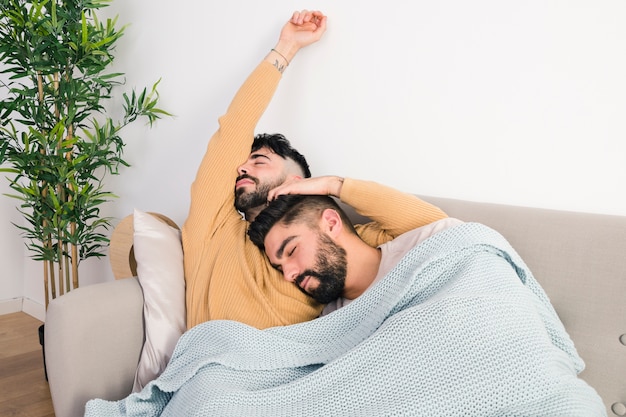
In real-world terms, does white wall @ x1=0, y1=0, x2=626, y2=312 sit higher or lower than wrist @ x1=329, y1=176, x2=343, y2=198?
higher

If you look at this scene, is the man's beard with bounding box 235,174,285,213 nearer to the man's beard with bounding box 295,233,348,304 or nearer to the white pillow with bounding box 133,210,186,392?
the white pillow with bounding box 133,210,186,392

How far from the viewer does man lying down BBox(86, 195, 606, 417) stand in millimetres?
1066

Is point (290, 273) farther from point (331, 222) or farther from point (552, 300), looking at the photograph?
point (552, 300)

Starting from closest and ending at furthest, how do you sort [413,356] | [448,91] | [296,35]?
[413,356]
[448,91]
[296,35]

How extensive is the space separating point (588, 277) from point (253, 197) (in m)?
1.00

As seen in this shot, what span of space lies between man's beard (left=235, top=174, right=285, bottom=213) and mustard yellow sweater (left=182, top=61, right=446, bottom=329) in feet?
0.12

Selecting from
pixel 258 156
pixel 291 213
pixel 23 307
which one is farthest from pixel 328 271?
pixel 23 307

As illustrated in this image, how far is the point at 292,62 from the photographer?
205cm

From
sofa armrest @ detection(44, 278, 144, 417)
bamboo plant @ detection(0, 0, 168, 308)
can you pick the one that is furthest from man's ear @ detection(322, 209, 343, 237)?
bamboo plant @ detection(0, 0, 168, 308)

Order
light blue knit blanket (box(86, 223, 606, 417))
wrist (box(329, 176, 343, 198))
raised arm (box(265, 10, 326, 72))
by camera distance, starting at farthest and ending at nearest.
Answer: raised arm (box(265, 10, 326, 72)), wrist (box(329, 176, 343, 198)), light blue knit blanket (box(86, 223, 606, 417))

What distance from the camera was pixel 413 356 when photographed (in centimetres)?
113

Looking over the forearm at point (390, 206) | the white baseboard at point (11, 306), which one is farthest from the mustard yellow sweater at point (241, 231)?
the white baseboard at point (11, 306)

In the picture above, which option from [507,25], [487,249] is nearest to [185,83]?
[507,25]

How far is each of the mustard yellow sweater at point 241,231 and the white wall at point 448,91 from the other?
8.1 inches
